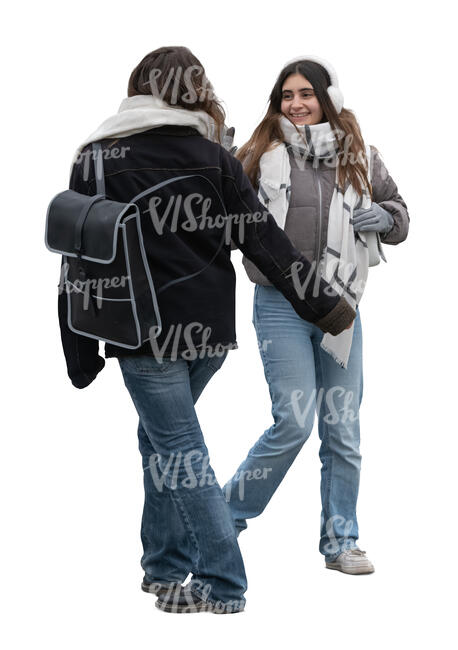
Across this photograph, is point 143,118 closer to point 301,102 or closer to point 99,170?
point 99,170

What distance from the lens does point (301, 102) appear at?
5695mm

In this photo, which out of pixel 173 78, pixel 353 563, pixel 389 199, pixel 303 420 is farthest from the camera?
pixel 389 199

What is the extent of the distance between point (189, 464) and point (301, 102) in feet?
5.48

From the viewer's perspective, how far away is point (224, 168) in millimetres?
5000

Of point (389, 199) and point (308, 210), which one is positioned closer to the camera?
point (308, 210)

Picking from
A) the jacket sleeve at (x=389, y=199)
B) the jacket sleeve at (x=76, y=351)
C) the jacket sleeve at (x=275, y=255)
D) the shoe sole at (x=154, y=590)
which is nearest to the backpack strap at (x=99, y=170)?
the jacket sleeve at (x=76, y=351)

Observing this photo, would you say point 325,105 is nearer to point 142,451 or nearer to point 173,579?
point 142,451

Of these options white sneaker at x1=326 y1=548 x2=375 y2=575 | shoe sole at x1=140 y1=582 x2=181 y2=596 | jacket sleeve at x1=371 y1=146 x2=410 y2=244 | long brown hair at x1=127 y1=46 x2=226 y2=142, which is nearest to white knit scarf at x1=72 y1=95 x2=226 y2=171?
long brown hair at x1=127 y1=46 x2=226 y2=142

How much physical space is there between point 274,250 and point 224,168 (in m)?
0.36

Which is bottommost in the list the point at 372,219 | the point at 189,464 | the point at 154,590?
the point at 154,590

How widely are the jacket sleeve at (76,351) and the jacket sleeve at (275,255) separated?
1.93 ft

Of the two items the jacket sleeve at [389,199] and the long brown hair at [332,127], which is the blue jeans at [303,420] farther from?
the long brown hair at [332,127]

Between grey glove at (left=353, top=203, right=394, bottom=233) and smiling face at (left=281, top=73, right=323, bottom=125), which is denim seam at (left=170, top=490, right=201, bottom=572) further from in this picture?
smiling face at (left=281, top=73, right=323, bottom=125)

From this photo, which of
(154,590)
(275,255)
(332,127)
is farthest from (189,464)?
(332,127)
